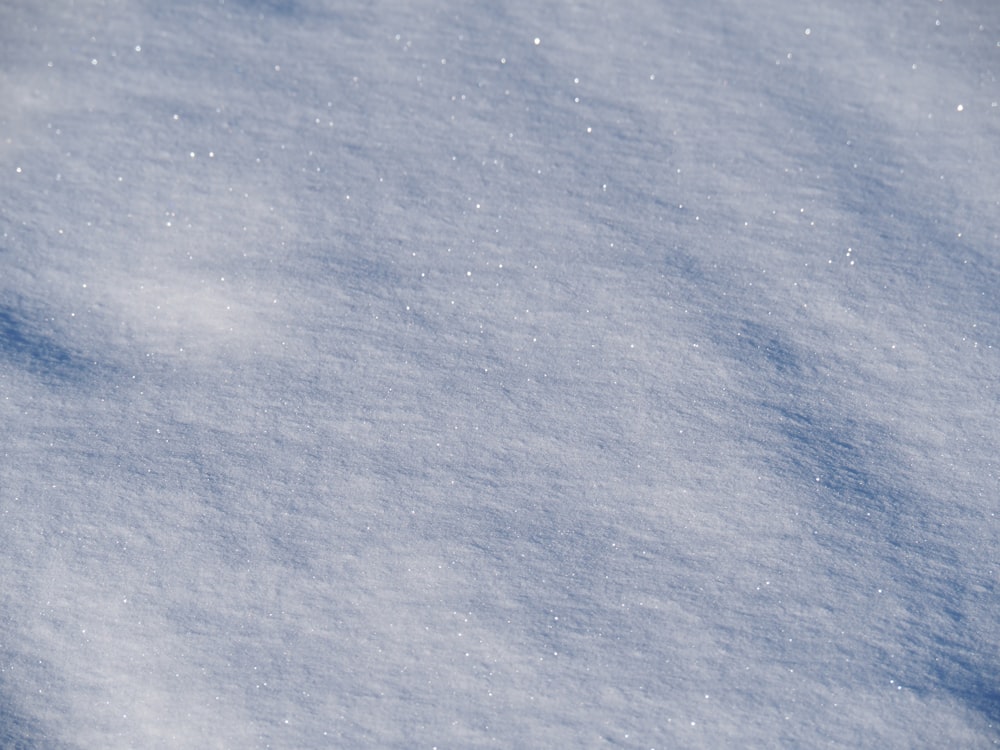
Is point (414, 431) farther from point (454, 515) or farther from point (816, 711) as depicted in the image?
point (816, 711)

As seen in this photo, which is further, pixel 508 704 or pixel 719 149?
pixel 719 149

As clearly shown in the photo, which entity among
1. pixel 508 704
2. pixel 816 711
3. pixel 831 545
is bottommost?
pixel 508 704

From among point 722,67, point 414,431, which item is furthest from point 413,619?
point 722,67

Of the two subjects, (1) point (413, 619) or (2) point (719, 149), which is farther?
(2) point (719, 149)

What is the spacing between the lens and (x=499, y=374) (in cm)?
98

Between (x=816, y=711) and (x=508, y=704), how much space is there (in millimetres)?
389

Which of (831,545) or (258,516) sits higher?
(831,545)

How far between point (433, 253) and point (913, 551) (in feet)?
2.48

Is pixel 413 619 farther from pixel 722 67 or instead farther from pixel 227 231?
pixel 722 67

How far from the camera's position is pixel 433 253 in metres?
1.01

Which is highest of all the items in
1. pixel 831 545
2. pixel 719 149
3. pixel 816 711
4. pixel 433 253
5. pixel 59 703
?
pixel 719 149

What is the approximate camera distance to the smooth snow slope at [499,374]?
0.92m

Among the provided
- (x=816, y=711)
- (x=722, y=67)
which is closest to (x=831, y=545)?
(x=816, y=711)

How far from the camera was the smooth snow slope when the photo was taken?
92 cm
